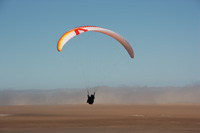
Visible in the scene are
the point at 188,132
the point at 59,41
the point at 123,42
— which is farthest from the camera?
the point at 123,42

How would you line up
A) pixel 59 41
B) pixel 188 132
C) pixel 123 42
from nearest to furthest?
pixel 188 132 → pixel 59 41 → pixel 123 42

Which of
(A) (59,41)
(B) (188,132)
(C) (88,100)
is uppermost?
(A) (59,41)

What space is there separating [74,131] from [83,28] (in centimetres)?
1187

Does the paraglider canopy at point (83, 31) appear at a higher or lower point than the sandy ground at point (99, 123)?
higher

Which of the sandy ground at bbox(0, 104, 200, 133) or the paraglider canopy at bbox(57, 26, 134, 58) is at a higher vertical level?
the paraglider canopy at bbox(57, 26, 134, 58)

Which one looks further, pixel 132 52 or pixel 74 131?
pixel 132 52

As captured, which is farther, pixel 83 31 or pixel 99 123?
pixel 99 123

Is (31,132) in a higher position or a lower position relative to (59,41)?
lower

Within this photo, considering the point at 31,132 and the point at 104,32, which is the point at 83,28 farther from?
the point at 31,132

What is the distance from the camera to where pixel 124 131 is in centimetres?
3547

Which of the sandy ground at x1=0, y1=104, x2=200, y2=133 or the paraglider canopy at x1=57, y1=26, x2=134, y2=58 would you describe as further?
the paraglider canopy at x1=57, y1=26, x2=134, y2=58

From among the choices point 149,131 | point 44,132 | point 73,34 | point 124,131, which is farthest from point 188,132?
point 73,34

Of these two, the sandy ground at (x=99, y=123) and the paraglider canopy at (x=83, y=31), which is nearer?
the sandy ground at (x=99, y=123)

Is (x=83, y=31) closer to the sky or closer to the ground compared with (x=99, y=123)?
closer to the sky
